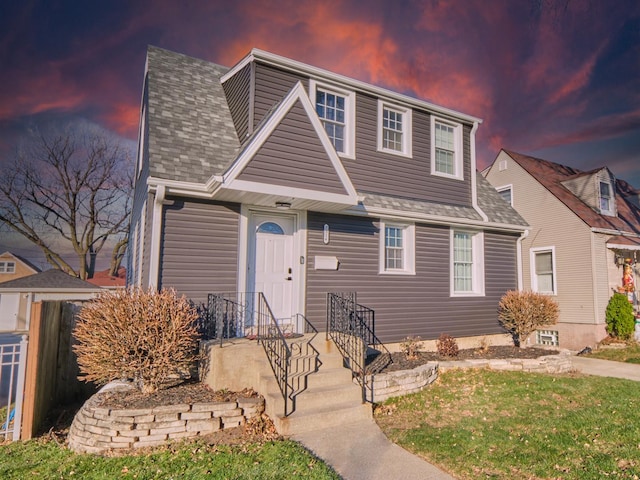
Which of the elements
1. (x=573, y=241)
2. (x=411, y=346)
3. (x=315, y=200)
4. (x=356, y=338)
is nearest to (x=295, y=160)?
(x=315, y=200)

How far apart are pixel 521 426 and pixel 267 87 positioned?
7838 millimetres

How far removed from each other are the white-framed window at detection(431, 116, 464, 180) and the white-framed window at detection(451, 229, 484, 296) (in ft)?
5.68

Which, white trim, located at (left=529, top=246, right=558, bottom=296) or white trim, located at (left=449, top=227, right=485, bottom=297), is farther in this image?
white trim, located at (left=529, top=246, right=558, bottom=296)

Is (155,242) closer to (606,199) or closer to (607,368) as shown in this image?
(607,368)

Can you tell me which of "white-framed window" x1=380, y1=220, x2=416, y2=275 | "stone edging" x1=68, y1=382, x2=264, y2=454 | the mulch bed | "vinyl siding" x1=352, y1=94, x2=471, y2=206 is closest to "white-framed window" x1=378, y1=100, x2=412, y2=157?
"vinyl siding" x1=352, y1=94, x2=471, y2=206

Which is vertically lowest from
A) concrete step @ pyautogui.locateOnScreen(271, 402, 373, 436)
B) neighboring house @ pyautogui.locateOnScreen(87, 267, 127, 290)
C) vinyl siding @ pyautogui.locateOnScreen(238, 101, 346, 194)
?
concrete step @ pyautogui.locateOnScreen(271, 402, 373, 436)

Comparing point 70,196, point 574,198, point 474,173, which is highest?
point 70,196

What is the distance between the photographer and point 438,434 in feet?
17.3

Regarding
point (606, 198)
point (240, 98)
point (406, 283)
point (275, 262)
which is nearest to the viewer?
point (275, 262)

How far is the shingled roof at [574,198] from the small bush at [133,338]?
548 inches

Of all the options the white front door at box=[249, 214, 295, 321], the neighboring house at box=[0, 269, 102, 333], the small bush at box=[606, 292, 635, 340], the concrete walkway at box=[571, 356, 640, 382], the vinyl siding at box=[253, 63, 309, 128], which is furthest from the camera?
the neighboring house at box=[0, 269, 102, 333]

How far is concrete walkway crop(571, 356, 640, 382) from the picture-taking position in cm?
911

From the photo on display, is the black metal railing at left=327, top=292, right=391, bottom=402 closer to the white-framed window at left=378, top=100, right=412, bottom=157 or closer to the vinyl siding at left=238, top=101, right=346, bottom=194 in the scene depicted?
the vinyl siding at left=238, top=101, right=346, bottom=194

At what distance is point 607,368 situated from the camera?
9.99 meters
